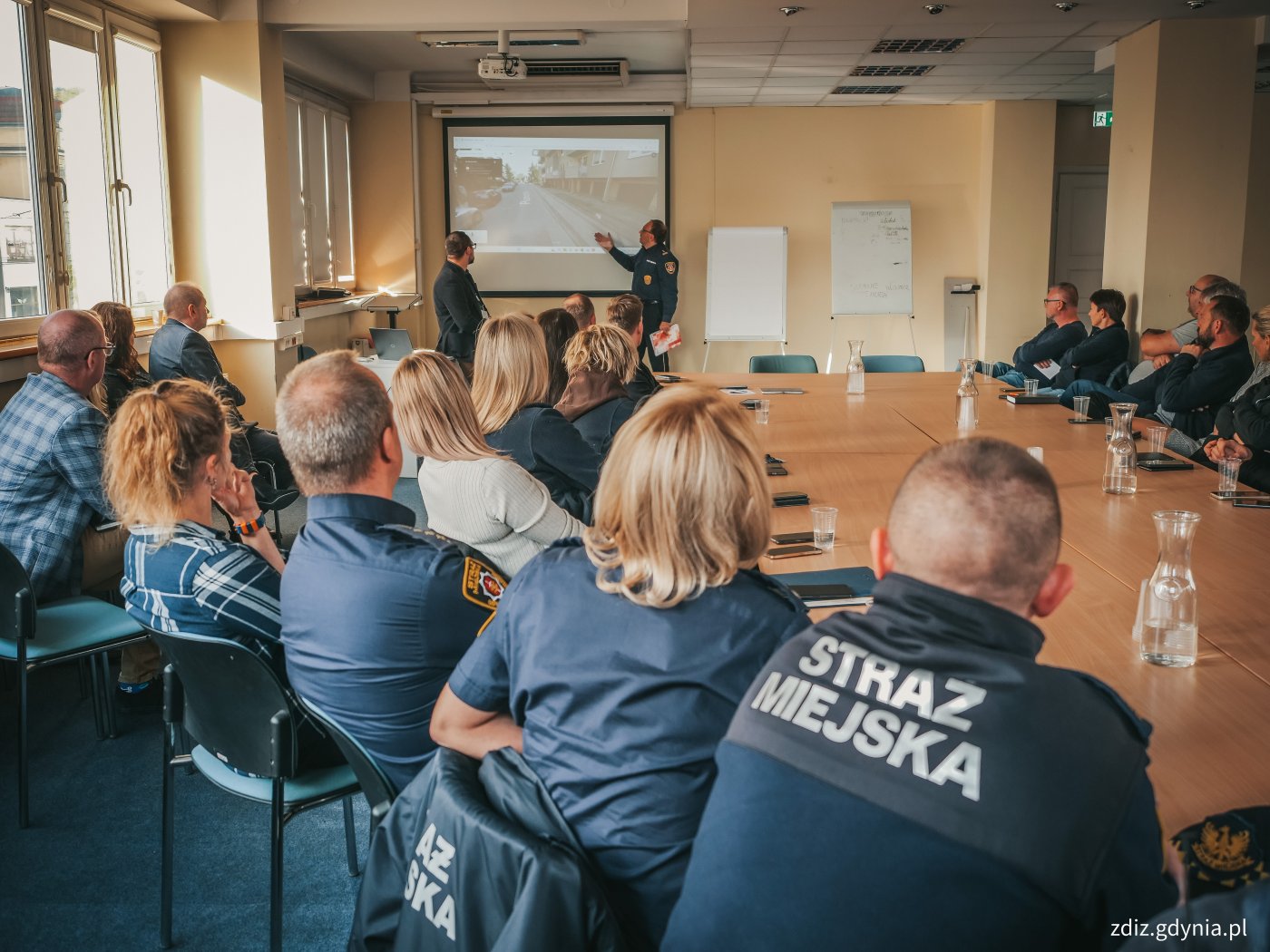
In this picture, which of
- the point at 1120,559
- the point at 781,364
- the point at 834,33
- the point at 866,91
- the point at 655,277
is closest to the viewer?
the point at 1120,559

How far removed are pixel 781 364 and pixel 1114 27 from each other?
3.10 meters

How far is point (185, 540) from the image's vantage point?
221cm

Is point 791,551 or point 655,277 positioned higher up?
point 655,277

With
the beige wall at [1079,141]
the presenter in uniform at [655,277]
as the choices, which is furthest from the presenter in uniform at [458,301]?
the beige wall at [1079,141]

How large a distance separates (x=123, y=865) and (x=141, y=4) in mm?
5536

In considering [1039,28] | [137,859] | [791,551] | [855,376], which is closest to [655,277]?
[1039,28]

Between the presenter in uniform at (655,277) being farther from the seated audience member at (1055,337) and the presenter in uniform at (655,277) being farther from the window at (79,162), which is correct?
the window at (79,162)

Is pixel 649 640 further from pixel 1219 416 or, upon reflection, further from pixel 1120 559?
pixel 1219 416

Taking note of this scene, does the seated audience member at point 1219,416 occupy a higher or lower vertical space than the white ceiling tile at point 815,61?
lower

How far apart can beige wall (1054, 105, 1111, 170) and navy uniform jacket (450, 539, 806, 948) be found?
10.5 meters

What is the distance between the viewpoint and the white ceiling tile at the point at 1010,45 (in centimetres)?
736

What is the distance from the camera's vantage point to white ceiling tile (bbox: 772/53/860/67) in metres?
8.02

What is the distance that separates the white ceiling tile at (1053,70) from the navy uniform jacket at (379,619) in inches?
315

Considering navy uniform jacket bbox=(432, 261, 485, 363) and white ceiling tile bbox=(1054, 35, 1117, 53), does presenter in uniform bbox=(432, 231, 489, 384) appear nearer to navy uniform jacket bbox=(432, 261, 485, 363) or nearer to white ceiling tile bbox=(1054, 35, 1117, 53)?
navy uniform jacket bbox=(432, 261, 485, 363)
